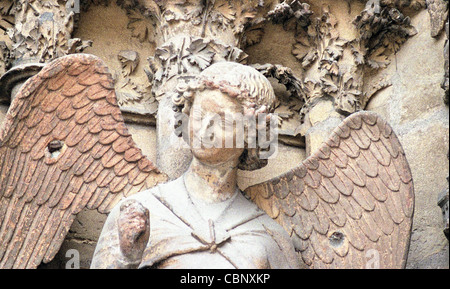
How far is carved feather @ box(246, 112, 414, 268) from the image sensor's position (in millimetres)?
5891

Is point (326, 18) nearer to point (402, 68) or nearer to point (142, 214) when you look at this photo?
point (402, 68)

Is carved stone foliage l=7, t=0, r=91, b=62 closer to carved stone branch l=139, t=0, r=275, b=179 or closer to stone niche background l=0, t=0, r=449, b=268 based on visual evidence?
stone niche background l=0, t=0, r=449, b=268

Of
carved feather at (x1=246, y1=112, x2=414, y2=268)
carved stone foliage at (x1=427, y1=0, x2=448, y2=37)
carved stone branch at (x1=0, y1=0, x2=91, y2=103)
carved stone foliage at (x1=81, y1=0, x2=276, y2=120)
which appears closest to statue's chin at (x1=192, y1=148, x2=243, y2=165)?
carved feather at (x1=246, y1=112, x2=414, y2=268)

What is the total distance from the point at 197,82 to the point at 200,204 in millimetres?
558

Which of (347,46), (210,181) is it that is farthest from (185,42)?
(210,181)

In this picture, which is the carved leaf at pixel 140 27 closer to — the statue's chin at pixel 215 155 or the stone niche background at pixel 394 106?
the stone niche background at pixel 394 106

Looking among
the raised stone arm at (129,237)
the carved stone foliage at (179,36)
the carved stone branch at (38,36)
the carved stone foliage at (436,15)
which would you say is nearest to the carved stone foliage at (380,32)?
the carved stone foliage at (436,15)

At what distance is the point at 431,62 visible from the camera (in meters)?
6.72

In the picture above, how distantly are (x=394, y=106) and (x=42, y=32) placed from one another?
75.3 inches

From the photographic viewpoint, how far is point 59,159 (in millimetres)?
5918

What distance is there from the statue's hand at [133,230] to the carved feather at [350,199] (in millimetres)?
989

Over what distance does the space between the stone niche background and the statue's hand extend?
3.73 feet

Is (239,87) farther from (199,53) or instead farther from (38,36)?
(38,36)

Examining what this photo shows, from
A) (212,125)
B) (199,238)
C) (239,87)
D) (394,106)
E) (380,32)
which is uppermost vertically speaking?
(239,87)
